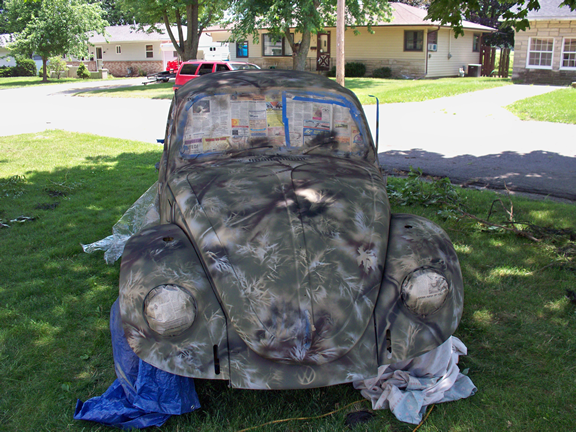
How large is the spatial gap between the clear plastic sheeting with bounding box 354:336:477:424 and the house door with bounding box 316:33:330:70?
3360 centimetres

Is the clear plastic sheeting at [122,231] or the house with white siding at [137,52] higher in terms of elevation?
the house with white siding at [137,52]

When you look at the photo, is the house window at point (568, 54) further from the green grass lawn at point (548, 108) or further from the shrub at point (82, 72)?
the shrub at point (82, 72)

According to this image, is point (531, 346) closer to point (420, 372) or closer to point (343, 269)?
point (420, 372)

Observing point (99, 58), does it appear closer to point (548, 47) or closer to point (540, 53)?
point (540, 53)

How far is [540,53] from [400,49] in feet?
29.3

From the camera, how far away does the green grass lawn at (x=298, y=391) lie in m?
2.82

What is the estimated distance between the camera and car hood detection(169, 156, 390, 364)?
2574 mm

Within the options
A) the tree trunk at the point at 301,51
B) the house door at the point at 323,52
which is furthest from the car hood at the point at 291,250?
the house door at the point at 323,52

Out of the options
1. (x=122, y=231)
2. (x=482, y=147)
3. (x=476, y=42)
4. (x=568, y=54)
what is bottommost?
(x=122, y=231)

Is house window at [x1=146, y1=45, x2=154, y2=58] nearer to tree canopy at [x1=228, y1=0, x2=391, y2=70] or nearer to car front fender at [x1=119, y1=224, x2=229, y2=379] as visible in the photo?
tree canopy at [x1=228, y1=0, x2=391, y2=70]

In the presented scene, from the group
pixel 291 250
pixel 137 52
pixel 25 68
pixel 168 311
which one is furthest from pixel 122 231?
pixel 25 68

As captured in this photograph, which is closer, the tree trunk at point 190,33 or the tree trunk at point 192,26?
the tree trunk at point 192,26

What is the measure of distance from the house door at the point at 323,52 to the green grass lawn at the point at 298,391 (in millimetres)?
29349

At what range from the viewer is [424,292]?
272 cm
